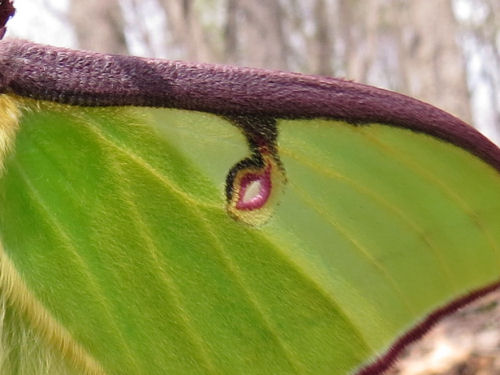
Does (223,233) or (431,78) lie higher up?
(431,78)

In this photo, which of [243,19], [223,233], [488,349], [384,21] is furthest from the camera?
[384,21]

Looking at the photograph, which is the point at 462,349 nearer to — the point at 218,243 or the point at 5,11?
the point at 218,243

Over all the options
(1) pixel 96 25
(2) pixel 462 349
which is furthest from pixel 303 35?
Result: (2) pixel 462 349

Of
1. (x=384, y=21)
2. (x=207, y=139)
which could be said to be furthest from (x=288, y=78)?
(x=384, y=21)

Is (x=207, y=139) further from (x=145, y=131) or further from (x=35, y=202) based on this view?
(x=35, y=202)

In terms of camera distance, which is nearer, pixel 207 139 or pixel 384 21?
pixel 207 139
